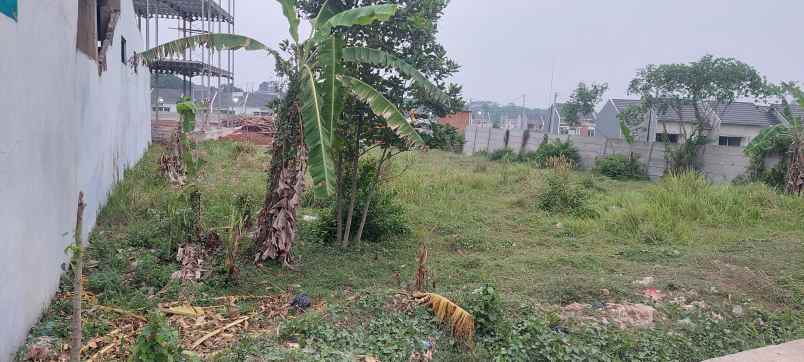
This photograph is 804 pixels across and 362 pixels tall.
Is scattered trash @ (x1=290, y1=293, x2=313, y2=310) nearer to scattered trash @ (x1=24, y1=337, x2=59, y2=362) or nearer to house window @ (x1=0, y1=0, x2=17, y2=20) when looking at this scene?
scattered trash @ (x1=24, y1=337, x2=59, y2=362)

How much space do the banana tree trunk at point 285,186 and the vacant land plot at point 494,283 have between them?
245mm

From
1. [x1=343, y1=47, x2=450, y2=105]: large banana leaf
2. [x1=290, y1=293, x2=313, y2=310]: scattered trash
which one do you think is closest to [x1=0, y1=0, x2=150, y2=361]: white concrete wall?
[x1=290, y1=293, x2=313, y2=310]: scattered trash

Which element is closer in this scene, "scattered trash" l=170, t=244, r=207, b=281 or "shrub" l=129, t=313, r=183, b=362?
"shrub" l=129, t=313, r=183, b=362

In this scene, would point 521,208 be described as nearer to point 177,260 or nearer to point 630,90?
point 177,260

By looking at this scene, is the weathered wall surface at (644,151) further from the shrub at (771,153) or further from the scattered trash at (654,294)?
the scattered trash at (654,294)

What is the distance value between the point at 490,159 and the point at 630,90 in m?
5.56

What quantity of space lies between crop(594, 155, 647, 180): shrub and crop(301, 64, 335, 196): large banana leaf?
1320 centimetres

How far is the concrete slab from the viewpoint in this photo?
12.5ft

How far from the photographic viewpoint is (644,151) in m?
16.8

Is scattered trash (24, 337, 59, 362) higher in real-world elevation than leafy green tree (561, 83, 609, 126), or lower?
lower

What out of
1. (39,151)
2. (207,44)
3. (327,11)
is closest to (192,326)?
(39,151)

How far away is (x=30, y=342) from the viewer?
3.61 metres

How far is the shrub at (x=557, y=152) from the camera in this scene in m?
18.4

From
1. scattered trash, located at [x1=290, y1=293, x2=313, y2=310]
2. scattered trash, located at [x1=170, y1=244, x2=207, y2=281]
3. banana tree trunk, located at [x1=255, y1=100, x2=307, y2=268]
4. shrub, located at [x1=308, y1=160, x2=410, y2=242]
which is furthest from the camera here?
shrub, located at [x1=308, y1=160, x2=410, y2=242]
